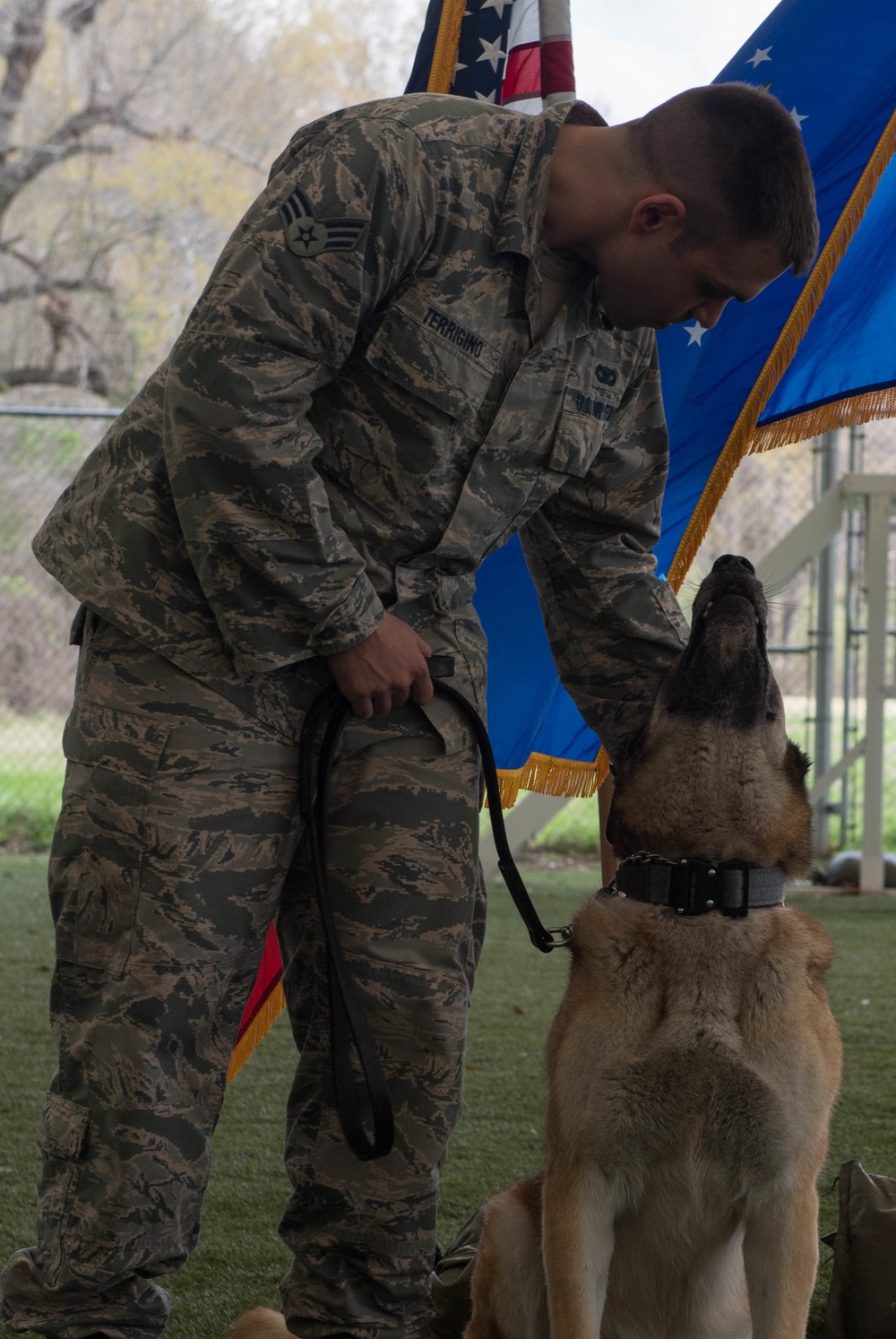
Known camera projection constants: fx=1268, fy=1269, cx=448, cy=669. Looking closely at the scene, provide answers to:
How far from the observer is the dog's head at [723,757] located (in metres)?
1.91

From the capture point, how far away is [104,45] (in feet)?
40.0

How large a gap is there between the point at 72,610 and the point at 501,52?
6.33m

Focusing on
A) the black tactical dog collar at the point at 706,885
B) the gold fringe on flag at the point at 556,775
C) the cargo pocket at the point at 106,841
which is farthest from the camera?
the gold fringe on flag at the point at 556,775

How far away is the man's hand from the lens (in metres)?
1.68

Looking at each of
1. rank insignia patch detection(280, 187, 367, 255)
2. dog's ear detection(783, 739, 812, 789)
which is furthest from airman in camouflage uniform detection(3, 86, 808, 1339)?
dog's ear detection(783, 739, 812, 789)

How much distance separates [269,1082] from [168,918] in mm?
1949

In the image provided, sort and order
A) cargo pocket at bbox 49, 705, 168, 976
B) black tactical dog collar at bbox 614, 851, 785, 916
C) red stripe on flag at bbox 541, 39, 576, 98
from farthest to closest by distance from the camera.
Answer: red stripe on flag at bbox 541, 39, 576, 98 < black tactical dog collar at bbox 614, 851, 785, 916 < cargo pocket at bbox 49, 705, 168, 976

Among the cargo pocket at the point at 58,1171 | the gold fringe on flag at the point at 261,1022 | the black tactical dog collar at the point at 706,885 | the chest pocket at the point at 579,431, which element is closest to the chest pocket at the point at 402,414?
the chest pocket at the point at 579,431

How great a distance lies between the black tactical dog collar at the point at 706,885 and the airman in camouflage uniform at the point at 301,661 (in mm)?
273

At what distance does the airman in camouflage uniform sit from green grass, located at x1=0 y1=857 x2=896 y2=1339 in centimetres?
52

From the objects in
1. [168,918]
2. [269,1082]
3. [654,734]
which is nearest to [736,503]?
[269,1082]

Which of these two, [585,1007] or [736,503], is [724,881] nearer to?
[585,1007]

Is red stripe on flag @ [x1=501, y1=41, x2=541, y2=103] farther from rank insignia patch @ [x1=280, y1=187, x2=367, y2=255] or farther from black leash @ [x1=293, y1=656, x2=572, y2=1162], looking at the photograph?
black leash @ [x1=293, y1=656, x2=572, y2=1162]

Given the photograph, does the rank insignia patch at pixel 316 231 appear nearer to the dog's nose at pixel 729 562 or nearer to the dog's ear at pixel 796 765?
the dog's nose at pixel 729 562
